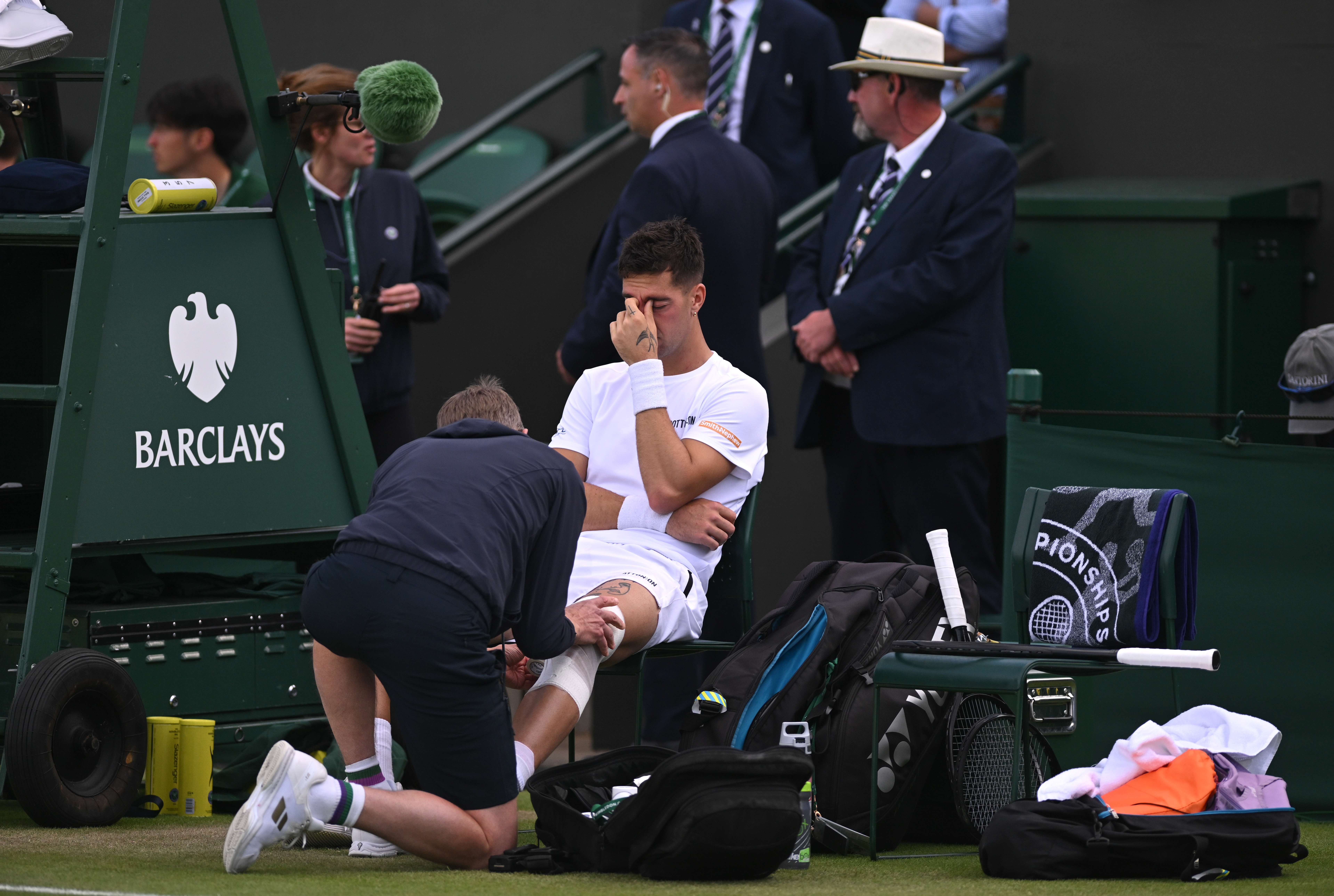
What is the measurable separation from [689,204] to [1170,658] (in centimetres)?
279

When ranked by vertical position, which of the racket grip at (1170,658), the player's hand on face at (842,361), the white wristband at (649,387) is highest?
the white wristband at (649,387)

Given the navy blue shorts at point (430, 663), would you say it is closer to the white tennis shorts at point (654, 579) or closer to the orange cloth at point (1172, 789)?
the white tennis shorts at point (654, 579)

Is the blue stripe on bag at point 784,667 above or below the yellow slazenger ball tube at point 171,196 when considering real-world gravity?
below

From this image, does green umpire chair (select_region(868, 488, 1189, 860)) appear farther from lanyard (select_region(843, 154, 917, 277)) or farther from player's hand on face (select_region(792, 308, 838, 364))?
lanyard (select_region(843, 154, 917, 277))

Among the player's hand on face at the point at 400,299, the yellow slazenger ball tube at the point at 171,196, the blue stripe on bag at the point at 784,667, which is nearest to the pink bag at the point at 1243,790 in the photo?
the blue stripe on bag at the point at 784,667

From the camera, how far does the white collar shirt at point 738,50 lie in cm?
813

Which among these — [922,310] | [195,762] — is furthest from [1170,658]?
[195,762]

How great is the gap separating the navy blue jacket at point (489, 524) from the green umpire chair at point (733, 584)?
64 cm

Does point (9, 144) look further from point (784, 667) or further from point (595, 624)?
point (784, 667)

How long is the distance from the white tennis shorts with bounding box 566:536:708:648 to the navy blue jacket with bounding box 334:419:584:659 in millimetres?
495

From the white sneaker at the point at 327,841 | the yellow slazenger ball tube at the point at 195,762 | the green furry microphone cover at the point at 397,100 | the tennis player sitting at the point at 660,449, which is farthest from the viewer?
the green furry microphone cover at the point at 397,100

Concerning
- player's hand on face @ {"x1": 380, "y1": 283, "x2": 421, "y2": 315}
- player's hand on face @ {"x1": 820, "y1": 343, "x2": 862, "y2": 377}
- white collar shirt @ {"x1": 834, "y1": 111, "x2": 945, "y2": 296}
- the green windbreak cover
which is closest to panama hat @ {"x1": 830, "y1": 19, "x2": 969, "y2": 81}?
white collar shirt @ {"x1": 834, "y1": 111, "x2": 945, "y2": 296}

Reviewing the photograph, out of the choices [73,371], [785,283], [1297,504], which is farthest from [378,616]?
[785,283]

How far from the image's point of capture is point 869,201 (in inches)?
268
